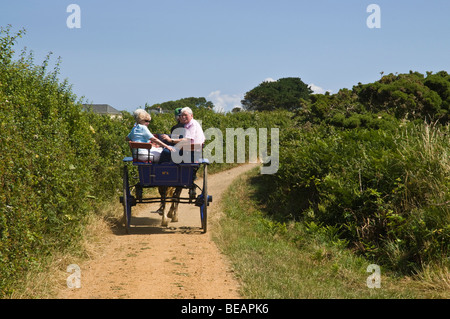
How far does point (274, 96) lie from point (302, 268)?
6694cm

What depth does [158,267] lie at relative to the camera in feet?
24.4

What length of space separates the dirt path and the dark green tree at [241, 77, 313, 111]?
64.6m

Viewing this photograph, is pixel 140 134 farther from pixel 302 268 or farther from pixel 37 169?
pixel 302 268

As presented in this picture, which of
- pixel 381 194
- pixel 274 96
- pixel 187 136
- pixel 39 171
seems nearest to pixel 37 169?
pixel 39 171

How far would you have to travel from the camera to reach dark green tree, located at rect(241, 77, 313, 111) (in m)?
74.3

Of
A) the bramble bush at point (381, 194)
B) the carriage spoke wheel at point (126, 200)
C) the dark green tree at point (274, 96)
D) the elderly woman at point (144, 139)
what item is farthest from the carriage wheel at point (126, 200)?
the dark green tree at point (274, 96)

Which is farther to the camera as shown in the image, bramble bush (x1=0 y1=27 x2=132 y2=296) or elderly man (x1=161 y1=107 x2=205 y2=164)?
elderly man (x1=161 y1=107 x2=205 y2=164)

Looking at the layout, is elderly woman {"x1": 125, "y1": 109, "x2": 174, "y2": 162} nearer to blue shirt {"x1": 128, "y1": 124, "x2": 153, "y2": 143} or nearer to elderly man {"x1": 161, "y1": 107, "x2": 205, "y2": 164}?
blue shirt {"x1": 128, "y1": 124, "x2": 153, "y2": 143}

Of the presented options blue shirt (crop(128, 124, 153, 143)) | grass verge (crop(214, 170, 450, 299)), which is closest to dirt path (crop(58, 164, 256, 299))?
grass verge (crop(214, 170, 450, 299))

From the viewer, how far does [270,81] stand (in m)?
78.7

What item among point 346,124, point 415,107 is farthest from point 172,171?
point 415,107
